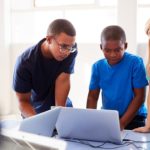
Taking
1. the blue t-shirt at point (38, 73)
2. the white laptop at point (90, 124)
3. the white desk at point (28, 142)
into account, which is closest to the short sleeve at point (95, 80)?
the blue t-shirt at point (38, 73)

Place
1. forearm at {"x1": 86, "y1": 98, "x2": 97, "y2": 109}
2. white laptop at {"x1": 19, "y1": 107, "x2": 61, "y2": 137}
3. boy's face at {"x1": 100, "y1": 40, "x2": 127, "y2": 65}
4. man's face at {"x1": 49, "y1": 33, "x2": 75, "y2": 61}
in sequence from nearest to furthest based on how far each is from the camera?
white laptop at {"x1": 19, "y1": 107, "x2": 61, "y2": 137}
man's face at {"x1": 49, "y1": 33, "x2": 75, "y2": 61}
boy's face at {"x1": 100, "y1": 40, "x2": 127, "y2": 65}
forearm at {"x1": 86, "y1": 98, "x2": 97, "y2": 109}

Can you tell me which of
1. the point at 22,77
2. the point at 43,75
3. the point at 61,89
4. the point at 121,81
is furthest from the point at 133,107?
the point at 22,77

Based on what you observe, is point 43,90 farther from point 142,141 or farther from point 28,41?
point 28,41

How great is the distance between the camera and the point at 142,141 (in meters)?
1.33

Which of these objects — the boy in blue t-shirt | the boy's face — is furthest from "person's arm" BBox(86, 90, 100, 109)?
the boy's face

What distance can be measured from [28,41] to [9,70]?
509 millimetres

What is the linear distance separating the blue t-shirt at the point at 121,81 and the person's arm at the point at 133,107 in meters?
0.05

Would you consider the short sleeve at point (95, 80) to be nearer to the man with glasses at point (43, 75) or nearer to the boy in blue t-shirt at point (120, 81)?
the boy in blue t-shirt at point (120, 81)

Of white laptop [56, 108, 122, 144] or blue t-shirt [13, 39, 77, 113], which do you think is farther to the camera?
blue t-shirt [13, 39, 77, 113]

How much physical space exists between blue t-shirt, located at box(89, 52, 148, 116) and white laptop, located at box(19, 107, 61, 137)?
0.51m

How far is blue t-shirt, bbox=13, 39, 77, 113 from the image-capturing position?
5.42 feet

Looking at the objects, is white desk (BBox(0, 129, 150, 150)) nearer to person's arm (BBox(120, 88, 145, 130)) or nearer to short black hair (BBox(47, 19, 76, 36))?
short black hair (BBox(47, 19, 76, 36))

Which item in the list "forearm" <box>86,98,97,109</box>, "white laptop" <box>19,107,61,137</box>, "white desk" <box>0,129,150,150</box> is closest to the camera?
"white desk" <box>0,129,150,150</box>

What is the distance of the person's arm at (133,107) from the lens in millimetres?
1645
